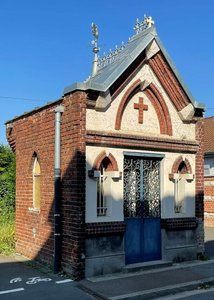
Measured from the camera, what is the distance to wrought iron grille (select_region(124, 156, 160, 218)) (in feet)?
34.3

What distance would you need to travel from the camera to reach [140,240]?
10.4m

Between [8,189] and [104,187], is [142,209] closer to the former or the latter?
[104,187]

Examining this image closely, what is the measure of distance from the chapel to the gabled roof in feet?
0.09

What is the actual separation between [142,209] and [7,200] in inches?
279

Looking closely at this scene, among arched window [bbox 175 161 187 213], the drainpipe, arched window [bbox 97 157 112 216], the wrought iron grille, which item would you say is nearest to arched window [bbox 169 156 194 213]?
arched window [bbox 175 161 187 213]

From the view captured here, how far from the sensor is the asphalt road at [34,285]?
806cm

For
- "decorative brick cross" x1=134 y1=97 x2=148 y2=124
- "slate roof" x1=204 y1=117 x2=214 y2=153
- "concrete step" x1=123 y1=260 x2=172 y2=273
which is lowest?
"concrete step" x1=123 y1=260 x2=172 y2=273

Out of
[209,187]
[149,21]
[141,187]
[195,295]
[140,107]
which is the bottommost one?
[195,295]

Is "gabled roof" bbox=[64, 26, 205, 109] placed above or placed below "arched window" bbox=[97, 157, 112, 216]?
above

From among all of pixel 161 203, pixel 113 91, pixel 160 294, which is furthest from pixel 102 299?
pixel 113 91

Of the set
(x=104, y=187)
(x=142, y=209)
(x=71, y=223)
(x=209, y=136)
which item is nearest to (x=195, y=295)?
(x=142, y=209)

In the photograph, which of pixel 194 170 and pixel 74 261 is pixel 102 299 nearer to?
pixel 74 261

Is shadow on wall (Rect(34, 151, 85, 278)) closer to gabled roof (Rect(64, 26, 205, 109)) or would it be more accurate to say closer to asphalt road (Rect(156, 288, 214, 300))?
gabled roof (Rect(64, 26, 205, 109))

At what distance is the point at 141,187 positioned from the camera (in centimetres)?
1062
